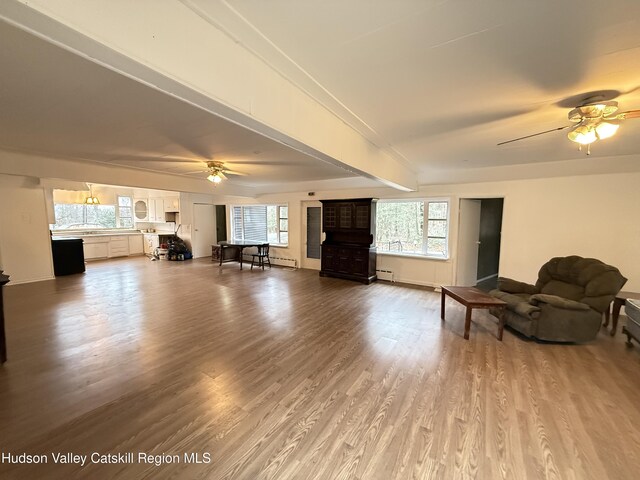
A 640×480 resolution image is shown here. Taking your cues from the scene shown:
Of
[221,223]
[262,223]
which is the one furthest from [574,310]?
[221,223]

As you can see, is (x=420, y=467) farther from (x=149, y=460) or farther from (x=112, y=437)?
(x=112, y=437)

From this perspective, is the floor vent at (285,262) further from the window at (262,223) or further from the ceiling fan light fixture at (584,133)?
the ceiling fan light fixture at (584,133)

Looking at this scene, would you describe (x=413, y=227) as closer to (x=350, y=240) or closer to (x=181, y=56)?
(x=350, y=240)

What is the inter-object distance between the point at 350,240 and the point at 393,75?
4.76 m

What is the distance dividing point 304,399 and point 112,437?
4.39ft

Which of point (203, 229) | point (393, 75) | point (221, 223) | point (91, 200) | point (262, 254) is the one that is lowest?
point (262, 254)

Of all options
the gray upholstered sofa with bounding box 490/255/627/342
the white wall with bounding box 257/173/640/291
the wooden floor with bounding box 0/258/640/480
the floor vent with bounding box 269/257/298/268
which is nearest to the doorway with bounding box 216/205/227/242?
the floor vent with bounding box 269/257/298/268

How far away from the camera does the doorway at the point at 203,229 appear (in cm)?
903

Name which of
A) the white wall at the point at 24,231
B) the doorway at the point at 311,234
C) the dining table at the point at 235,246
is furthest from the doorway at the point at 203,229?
the doorway at the point at 311,234

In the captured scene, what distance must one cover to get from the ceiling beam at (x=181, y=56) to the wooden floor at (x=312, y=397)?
208cm

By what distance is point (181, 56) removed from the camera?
115 centimetres

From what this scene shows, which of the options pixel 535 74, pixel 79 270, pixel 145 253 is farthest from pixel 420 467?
pixel 145 253

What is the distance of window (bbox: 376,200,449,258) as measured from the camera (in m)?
5.62

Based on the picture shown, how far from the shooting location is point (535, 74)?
5.74ft
